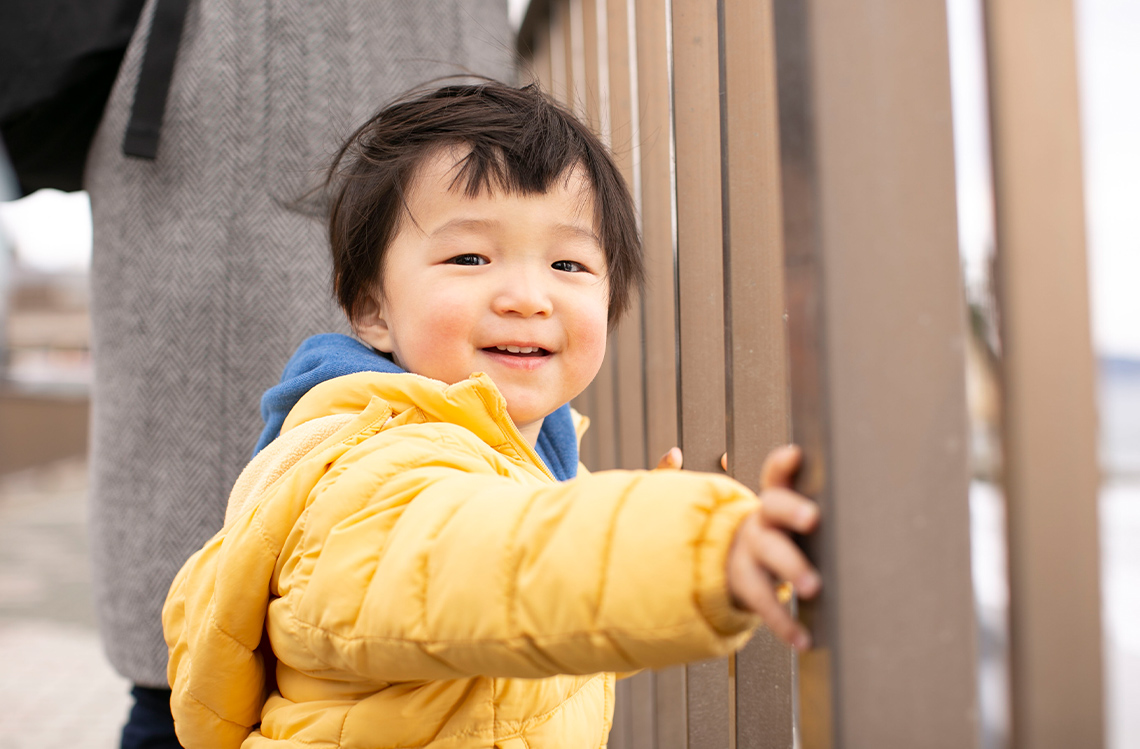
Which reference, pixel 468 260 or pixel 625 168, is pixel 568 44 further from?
pixel 468 260

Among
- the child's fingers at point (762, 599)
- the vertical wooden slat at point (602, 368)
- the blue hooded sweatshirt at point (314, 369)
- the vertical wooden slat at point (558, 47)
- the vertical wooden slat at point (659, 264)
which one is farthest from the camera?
the vertical wooden slat at point (558, 47)

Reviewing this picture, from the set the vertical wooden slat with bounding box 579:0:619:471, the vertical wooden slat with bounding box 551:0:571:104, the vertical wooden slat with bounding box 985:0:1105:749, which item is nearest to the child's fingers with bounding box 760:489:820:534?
the vertical wooden slat with bounding box 985:0:1105:749

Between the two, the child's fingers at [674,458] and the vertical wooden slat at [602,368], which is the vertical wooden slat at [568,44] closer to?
the vertical wooden slat at [602,368]

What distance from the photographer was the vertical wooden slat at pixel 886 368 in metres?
0.45

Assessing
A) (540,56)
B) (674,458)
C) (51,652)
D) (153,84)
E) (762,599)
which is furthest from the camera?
(51,652)

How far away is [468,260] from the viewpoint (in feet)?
3.16

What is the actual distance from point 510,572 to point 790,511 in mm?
179

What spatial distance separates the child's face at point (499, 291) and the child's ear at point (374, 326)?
3.4 inches

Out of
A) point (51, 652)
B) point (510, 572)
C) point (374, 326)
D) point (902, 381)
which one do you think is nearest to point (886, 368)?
point (902, 381)

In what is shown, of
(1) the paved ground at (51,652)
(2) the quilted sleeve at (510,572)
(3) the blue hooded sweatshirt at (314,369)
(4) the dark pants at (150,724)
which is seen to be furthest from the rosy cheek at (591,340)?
(1) the paved ground at (51,652)

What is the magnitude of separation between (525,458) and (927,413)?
0.47 meters

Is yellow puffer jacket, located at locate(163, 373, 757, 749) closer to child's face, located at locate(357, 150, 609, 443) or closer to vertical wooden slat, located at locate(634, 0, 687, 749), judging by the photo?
child's face, located at locate(357, 150, 609, 443)

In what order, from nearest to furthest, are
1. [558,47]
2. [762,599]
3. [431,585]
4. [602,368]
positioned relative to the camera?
[762,599] → [431,585] → [602,368] → [558,47]

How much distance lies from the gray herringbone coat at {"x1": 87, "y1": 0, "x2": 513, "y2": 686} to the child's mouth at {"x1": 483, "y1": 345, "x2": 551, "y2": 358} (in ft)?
1.67
